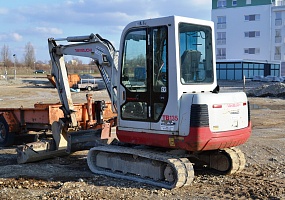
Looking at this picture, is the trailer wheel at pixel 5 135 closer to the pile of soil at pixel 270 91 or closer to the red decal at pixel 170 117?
the red decal at pixel 170 117

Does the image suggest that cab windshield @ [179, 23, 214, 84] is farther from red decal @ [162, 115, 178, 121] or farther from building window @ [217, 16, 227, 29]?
building window @ [217, 16, 227, 29]

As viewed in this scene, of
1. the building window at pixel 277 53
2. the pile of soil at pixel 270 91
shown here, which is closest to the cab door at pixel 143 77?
the pile of soil at pixel 270 91

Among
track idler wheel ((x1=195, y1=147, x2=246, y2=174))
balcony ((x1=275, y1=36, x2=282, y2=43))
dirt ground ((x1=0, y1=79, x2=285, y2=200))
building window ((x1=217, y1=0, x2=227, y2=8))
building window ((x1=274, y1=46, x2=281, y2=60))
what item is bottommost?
dirt ground ((x1=0, y1=79, x2=285, y2=200))

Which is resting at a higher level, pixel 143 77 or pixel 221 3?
pixel 221 3

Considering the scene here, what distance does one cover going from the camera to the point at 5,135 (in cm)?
1130

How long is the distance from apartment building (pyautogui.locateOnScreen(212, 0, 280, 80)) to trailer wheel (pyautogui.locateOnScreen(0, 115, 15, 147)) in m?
49.5

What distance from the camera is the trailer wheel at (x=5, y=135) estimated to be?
1120 centimetres

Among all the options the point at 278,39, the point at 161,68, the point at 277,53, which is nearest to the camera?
the point at 161,68

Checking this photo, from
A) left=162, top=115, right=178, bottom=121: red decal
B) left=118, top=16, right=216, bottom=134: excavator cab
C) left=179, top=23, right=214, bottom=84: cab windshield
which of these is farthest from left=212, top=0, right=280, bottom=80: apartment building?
left=162, top=115, right=178, bottom=121: red decal

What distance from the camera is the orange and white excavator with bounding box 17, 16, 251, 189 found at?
6832 mm

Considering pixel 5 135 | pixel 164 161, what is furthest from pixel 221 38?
pixel 164 161

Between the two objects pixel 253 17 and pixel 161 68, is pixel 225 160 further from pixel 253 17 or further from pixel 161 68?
pixel 253 17

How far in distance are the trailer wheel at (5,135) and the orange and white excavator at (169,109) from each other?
392 centimetres

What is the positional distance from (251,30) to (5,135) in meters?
55.4
